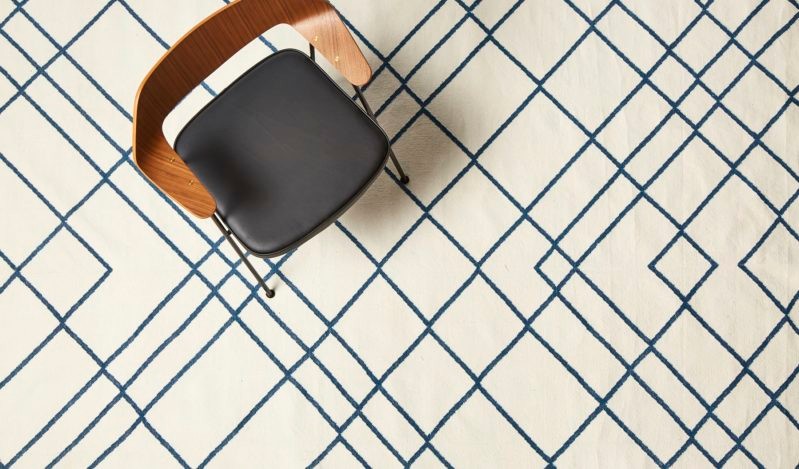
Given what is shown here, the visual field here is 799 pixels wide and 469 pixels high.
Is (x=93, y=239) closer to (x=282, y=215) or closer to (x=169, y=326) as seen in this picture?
(x=169, y=326)

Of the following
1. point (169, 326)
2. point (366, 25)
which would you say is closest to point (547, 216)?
point (366, 25)

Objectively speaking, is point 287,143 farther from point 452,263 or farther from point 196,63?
point 452,263

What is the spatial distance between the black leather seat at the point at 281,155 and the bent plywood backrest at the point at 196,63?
0.10m

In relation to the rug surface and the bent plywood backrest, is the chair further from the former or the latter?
the rug surface

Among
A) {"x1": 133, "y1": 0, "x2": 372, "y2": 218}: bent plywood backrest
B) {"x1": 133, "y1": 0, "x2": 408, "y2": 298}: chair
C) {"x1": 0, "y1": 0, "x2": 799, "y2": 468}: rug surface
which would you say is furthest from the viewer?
{"x1": 0, "y1": 0, "x2": 799, "y2": 468}: rug surface

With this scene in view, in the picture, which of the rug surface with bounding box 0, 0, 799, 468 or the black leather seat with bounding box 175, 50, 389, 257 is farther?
the rug surface with bounding box 0, 0, 799, 468

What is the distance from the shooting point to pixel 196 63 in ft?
4.53

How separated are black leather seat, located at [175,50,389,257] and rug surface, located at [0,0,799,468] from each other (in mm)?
302

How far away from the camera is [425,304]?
1745 millimetres

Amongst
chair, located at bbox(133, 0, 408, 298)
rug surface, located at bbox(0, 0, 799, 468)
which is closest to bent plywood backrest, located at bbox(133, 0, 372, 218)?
chair, located at bbox(133, 0, 408, 298)

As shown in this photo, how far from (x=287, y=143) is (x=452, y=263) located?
0.51m

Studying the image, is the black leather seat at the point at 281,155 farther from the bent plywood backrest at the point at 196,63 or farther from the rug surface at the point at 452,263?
the rug surface at the point at 452,263

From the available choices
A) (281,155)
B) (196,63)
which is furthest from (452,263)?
(196,63)

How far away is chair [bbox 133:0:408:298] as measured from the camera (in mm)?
1466
